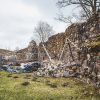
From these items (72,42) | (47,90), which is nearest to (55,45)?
(72,42)

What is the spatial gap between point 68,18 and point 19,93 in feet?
84.7

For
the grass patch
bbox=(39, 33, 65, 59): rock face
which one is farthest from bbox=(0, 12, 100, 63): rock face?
the grass patch

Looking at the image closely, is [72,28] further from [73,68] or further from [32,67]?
[73,68]

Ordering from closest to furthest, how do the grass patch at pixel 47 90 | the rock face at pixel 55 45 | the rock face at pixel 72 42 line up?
1. the grass patch at pixel 47 90
2. the rock face at pixel 72 42
3. the rock face at pixel 55 45

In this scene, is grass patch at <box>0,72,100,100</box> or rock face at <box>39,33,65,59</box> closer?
grass patch at <box>0,72,100,100</box>

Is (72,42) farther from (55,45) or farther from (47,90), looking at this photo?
(55,45)

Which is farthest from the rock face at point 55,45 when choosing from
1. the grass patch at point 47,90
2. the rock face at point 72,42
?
the grass patch at point 47,90

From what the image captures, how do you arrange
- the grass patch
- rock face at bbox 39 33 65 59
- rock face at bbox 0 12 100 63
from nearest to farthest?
the grass patch
rock face at bbox 0 12 100 63
rock face at bbox 39 33 65 59

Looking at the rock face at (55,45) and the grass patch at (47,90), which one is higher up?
the rock face at (55,45)

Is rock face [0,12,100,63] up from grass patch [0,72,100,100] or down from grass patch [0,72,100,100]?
up

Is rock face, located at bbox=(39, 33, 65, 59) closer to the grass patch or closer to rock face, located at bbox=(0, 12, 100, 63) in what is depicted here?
rock face, located at bbox=(0, 12, 100, 63)

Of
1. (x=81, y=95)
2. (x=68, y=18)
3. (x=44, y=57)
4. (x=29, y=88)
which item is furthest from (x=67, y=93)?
(x=68, y=18)

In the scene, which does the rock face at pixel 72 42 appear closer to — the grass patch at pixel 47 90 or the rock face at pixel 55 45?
the rock face at pixel 55 45

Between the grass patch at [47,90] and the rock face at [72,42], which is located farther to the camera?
the rock face at [72,42]
